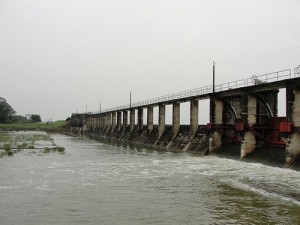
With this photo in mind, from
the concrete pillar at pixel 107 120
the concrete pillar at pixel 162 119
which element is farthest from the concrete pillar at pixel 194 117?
the concrete pillar at pixel 107 120

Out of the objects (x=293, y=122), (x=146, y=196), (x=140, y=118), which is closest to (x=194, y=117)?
(x=293, y=122)

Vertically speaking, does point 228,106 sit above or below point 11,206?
above

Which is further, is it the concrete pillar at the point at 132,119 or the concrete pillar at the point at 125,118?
the concrete pillar at the point at 125,118

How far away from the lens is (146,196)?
14.2 meters

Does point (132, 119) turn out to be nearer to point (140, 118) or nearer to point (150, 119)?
point (140, 118)

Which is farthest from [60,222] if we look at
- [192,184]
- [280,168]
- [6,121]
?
[6,121]

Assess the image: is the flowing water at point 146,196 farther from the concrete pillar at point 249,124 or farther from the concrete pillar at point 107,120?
the concrete pillar at point 107,120

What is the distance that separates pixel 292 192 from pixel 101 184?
8.98 m

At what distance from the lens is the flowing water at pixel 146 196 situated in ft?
36.2

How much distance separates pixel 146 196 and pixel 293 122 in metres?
13.9

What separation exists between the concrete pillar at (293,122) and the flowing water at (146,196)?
184cm

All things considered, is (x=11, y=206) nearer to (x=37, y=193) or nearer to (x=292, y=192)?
(x=37, y=193)

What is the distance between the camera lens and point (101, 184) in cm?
1673

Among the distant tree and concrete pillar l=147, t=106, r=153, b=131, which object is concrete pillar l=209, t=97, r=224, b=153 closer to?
concrete pillar l=147, t=106, r=153, b=131
